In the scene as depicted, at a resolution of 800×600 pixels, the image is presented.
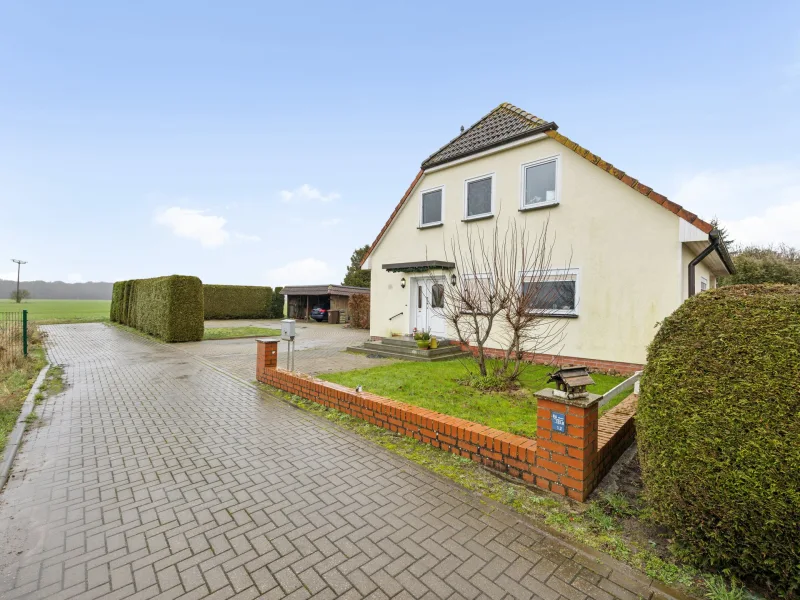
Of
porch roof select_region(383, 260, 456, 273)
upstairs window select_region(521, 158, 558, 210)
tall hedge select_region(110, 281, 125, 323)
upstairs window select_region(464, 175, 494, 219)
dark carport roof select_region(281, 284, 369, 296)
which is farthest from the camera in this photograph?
dark carport roof select_region(281, 284, 369, 296)

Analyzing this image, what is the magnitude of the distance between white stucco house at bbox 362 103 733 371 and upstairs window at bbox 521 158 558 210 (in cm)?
3

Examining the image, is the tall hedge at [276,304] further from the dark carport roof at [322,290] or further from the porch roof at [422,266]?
the porch roof at [422,266]

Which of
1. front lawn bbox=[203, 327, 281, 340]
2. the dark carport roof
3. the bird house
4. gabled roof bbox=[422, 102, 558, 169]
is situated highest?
gabled roof bbox=[422, 102, 558, 169]

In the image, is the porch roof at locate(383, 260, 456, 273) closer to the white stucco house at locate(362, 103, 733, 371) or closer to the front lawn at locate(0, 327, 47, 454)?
the white stucco house at locate(362, 103, 733, 371)

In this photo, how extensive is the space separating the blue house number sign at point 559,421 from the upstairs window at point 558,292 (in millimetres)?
5975

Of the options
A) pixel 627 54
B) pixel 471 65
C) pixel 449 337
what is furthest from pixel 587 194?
pixel 471 65

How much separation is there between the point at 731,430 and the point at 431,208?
10530mm

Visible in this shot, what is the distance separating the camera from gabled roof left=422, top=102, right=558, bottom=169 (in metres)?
9.41

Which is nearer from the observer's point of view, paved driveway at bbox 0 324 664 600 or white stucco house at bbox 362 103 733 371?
paved driveway at bbox 0 324 664 600

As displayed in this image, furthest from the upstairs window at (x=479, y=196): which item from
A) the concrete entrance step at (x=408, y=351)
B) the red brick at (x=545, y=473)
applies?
the red brick at (x=545, y=473)

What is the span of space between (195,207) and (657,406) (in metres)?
26.3

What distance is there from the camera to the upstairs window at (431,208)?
37.7ft

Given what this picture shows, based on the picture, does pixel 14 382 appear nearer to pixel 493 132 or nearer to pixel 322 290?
pixel 493 132

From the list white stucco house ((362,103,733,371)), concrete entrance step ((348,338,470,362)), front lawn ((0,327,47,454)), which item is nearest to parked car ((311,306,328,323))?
white stucco house ((362,103,733,371))
